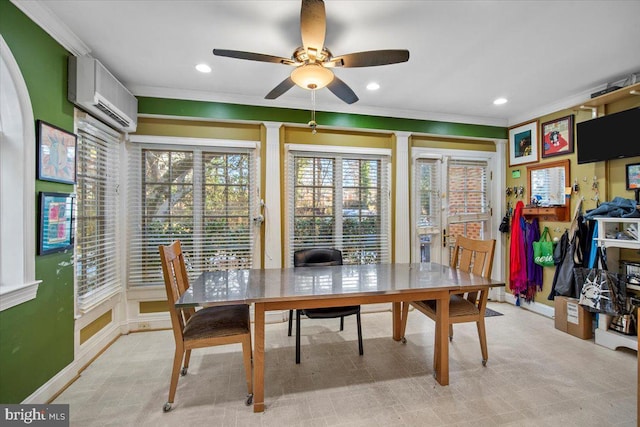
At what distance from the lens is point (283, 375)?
225 cm

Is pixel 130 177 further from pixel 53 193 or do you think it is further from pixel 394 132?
pixel 394 132

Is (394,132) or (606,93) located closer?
(606,93)

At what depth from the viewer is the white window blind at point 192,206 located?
304 centimetres

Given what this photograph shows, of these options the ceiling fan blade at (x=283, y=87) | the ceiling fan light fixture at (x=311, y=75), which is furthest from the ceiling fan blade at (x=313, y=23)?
the ceiling fan blade at (x=283, y=87)

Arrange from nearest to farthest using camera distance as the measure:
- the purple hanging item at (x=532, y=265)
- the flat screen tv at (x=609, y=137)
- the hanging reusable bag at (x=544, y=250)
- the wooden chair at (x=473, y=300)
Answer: the wooden chair at (x=473, y=300) < the flat screen tv at (x=609, y=137) < the hanging reusable bag at (x=544, y=250) < the purple hanging item at (x=532, y=265)

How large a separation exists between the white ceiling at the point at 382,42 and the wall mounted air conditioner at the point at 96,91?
16cm

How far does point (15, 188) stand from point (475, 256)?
11.2 ft

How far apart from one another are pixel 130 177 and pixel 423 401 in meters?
3.40

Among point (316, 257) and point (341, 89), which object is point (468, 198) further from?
point (341, 89)

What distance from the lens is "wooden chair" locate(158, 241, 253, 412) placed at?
1817mm

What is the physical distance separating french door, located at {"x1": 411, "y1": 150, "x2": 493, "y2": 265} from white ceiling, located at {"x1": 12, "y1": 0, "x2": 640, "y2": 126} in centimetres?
99

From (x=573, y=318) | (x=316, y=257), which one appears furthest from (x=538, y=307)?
(x=316, y=257)

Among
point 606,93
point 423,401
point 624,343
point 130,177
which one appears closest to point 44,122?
point 130,177

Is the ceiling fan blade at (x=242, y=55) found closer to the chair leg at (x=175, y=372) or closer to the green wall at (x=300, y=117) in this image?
the green wall at (x=300, y=117)
